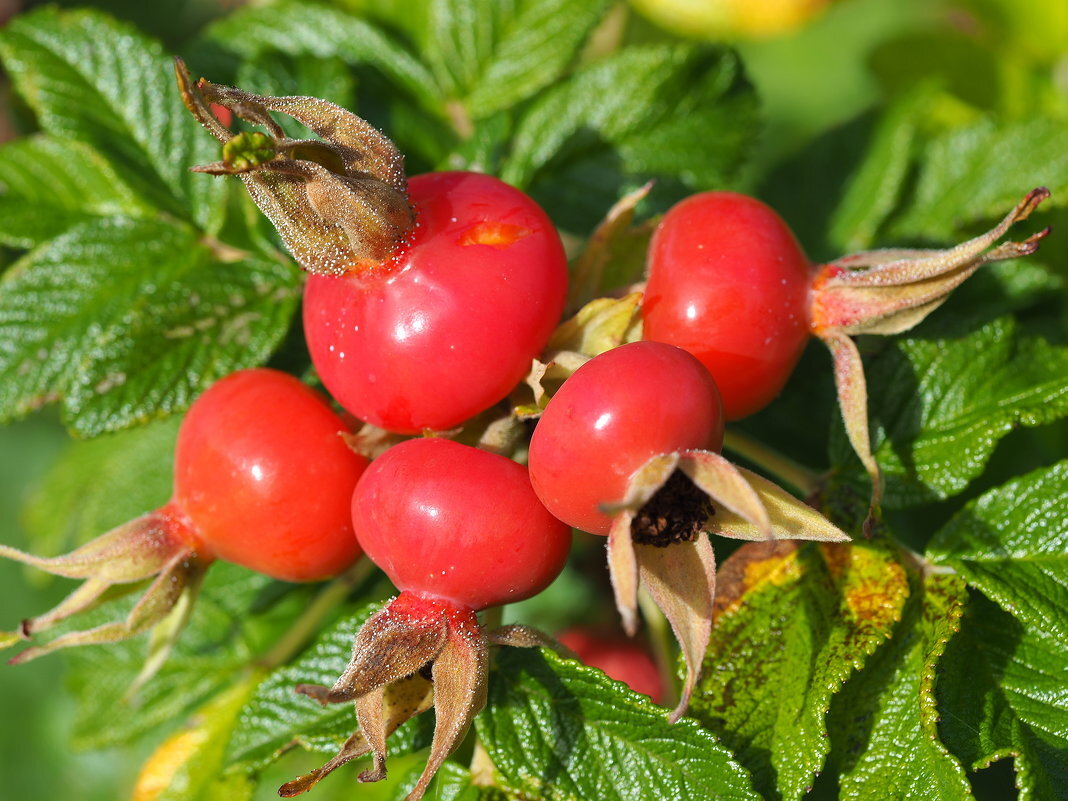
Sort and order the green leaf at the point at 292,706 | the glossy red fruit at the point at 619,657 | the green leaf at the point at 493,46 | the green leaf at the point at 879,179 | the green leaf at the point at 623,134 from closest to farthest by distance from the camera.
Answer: the green leaf at the point at 292,706 → the green leaf at the point at 623,134 → the green leaf at the point at 493,46 → the green leaf at the point at 879,179 → the glossy red fruit at the point at 619,657

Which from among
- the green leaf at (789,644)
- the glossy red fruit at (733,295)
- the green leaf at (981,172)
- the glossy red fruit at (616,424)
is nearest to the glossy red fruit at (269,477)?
the glossy red fruit at (616,424)

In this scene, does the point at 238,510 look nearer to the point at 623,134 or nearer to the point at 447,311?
the point at 447,311

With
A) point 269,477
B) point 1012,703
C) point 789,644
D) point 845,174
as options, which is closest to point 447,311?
point 269,477

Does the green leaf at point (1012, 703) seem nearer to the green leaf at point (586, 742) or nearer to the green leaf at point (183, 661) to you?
the green leaf at point (586, 742)

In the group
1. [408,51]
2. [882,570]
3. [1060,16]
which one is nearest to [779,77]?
[1060,16]

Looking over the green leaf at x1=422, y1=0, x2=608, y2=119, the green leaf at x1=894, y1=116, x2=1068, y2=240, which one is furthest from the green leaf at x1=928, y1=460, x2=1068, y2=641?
the green leaf at x1=422, y1=0, x2=608, y2=119

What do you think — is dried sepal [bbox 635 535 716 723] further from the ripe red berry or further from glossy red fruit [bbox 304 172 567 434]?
the ripe red berry
